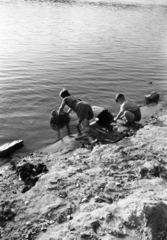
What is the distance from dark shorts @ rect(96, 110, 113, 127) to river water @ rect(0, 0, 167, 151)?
1.77 meters

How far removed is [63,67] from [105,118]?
8.92 meters

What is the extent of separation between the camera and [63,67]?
60.0 ft

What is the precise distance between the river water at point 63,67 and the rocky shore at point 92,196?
264 cm

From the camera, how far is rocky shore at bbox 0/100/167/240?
15.2 ft

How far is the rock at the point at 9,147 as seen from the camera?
27.6ft

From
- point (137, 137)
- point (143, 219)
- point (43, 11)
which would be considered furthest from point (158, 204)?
point (43, 11)

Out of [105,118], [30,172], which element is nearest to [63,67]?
[105,118]

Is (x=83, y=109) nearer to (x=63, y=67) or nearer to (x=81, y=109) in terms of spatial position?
(x=81, y=109)

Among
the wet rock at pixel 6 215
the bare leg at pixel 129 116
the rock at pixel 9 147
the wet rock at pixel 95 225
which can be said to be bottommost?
the wet rock at pixel 6 215

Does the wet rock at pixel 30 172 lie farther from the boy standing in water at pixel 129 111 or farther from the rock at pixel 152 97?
the rock at pixel 152 97

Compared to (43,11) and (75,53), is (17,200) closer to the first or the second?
(75,53)

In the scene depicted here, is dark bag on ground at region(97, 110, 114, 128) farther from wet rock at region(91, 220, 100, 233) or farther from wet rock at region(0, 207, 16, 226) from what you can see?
wet rock at region(91, 220, 100, 233)

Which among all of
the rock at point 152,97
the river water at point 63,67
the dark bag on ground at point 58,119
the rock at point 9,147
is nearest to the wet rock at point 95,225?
the rock at point 9,147

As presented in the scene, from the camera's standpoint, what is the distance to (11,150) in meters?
8.60
